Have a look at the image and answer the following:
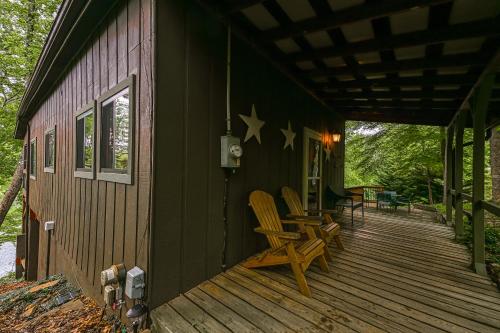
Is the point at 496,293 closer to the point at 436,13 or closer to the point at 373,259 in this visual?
the point at 373,259

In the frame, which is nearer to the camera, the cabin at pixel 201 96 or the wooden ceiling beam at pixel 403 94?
the cabin at pixel 201 96

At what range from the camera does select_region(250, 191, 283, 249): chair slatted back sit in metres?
2.62

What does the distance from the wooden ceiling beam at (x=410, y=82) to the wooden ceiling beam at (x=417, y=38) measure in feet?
3.77

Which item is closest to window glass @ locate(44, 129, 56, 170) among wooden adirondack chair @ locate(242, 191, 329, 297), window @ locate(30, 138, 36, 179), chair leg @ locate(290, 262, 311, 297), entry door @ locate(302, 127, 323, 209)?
window @ locate(30, 138, 36, 179)

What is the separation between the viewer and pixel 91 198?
2857 mm

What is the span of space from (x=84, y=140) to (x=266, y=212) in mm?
2873

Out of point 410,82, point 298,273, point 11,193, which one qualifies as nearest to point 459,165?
point 410,82

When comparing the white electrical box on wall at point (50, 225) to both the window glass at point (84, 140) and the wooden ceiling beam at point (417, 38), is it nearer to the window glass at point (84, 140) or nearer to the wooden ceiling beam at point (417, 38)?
the window glass at point (84, 140)

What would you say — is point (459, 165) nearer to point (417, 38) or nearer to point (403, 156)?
point (417, 38)

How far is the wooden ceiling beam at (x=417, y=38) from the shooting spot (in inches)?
80.1

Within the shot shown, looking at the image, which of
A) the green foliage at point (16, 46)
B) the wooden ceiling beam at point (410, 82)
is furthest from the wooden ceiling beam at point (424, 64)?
the green foliage at point (16, 46)

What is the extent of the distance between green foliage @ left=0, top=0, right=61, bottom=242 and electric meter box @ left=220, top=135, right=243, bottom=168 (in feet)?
29.5

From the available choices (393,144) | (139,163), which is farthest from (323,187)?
(393,144)

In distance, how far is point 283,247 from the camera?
2.53 metres
